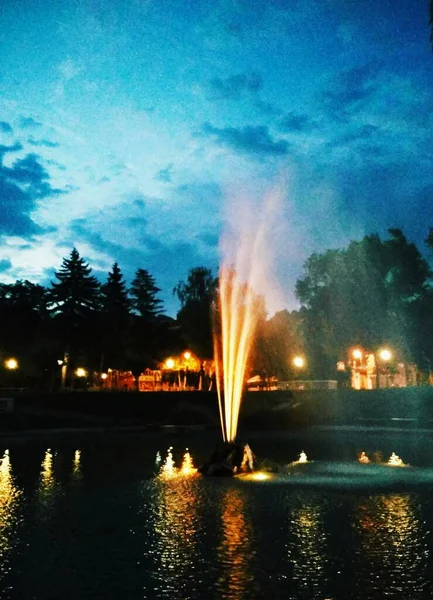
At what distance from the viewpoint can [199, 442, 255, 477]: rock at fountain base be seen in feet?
59.7

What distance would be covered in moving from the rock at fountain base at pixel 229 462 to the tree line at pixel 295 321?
38576mm

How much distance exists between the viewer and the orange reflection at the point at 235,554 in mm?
7480

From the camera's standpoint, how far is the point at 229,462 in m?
18.5

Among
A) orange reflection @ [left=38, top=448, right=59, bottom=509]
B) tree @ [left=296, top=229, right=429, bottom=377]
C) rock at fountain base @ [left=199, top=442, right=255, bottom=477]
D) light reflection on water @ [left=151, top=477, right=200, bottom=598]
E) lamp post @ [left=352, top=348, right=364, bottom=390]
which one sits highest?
tree @ [left=296, top=229, right=429, bottom=377]

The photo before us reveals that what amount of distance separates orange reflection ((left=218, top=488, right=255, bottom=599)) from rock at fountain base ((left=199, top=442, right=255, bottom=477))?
4.96 meters

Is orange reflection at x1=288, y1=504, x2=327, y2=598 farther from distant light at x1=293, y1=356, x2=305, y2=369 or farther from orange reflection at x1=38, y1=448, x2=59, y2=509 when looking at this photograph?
distant light at x1=293, y1=356, x2=305, y2=369

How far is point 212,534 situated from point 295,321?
2056 inches

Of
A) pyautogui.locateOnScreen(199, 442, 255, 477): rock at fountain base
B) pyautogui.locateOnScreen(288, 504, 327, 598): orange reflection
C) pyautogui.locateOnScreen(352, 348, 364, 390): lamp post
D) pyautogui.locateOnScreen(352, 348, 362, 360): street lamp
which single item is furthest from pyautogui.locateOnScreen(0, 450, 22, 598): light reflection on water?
pyautogui.locateOnScreen(352, 348, 364, 390): lamp post

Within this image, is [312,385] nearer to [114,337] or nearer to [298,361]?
[298,361]

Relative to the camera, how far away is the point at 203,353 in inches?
2470

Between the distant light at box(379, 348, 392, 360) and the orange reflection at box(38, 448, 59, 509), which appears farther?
the distant light at box(379, 348, 392, 360)

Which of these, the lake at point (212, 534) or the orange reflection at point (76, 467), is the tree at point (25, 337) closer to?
the orange reflection at point (76, 467)

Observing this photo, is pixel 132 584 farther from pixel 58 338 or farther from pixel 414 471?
pixel 58 338

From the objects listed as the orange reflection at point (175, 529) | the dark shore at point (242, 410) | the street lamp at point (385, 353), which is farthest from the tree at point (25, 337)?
the orange reflection at point (175, 529)
